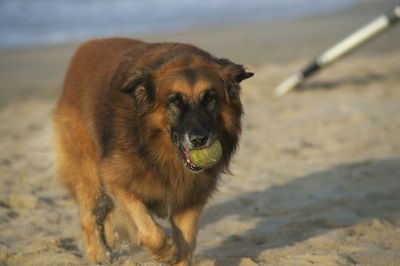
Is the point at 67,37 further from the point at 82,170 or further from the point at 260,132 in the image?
the point at 82,170

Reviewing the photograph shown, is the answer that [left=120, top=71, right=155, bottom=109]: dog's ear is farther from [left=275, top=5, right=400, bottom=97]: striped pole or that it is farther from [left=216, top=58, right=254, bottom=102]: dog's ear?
[left=275, top=5, right=400, bottom=97]: striped pole

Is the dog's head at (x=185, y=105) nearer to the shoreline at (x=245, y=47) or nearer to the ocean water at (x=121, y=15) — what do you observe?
the shoreline at (x=245, y=47)

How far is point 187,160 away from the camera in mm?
4305

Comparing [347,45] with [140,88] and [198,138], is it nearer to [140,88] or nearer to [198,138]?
[140,88]

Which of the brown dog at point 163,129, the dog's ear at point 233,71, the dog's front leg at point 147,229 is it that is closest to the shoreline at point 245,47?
the brown dog at point 163,129

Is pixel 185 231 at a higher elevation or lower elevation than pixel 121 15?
lower

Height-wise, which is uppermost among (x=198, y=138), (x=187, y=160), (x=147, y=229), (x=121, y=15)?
(x=121, y=15)

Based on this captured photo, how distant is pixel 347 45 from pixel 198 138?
22.2ft

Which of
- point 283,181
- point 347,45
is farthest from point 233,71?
point 347,45

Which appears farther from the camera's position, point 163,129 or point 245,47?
point 245,47

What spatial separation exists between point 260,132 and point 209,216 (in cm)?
326

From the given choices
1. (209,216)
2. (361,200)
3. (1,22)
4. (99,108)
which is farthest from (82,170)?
(1,22)

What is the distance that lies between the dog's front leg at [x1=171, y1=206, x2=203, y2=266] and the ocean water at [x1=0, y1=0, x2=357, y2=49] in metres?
16.9

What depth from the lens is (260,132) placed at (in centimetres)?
912
